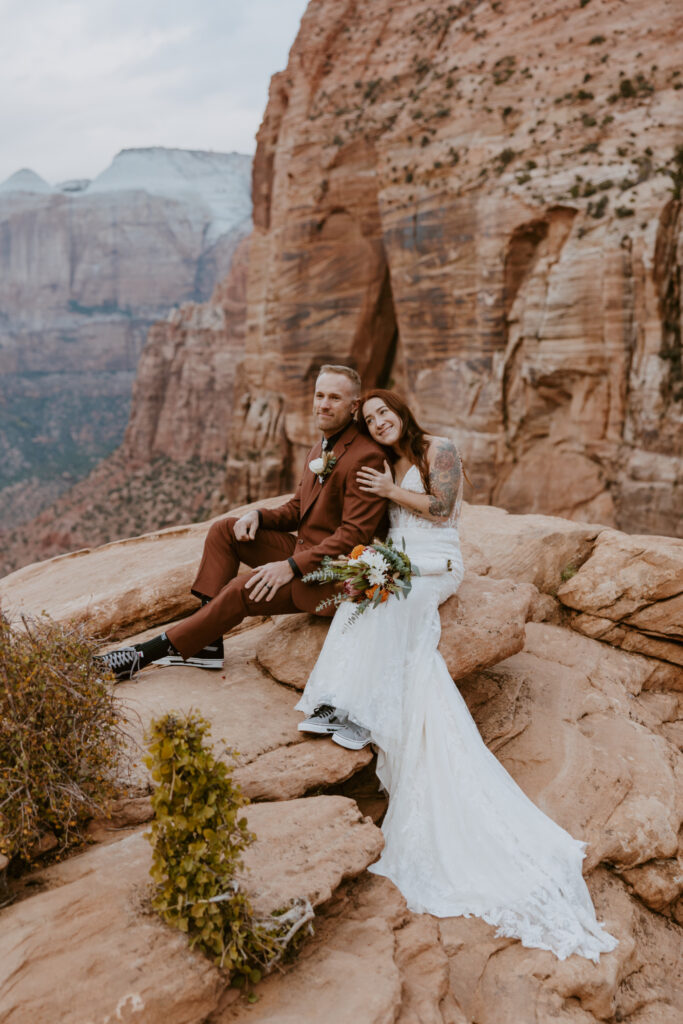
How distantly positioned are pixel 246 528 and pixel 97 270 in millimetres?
156948

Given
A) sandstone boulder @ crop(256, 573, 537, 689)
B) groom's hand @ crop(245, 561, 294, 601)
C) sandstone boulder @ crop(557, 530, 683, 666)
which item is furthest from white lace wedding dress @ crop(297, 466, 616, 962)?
sandstone boulder @ crop(557, 530, 683, 666)

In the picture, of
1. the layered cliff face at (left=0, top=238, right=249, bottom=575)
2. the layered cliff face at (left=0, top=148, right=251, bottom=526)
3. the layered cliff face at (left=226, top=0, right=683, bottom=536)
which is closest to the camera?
the layered cliff face at (left=226, top=0, right=683, bottom=536)

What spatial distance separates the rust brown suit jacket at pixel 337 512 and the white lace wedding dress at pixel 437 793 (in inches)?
11.3

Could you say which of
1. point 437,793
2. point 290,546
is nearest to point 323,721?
point 437,793

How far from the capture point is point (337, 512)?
223 inches

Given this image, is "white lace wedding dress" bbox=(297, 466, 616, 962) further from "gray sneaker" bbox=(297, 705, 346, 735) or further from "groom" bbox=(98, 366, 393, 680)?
"groom" bbox=(98, 366, 393, 680)

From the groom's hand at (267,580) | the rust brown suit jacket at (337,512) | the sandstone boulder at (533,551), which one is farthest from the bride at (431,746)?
the sandstone boulder at (533,551)

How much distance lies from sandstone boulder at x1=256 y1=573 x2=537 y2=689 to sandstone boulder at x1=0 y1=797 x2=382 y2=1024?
1725mm

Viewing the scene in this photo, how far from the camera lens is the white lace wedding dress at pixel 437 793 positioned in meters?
4.23

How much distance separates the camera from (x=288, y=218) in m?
35.7

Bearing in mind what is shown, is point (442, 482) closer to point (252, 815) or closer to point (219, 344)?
point (252, 815)

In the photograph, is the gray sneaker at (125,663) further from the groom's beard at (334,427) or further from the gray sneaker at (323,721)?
the groom's beard at (334,427)

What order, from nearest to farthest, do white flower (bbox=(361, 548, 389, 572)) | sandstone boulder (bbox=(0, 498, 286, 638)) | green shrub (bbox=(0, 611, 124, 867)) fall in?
green shrub (bbox=(0, 611, 124, 867)) < white flower (bbox=(361, 548, 389, 572)) < sandstone boulder (bbox=(0, 498, 286, 638))

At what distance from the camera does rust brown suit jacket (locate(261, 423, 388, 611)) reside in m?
5.28
